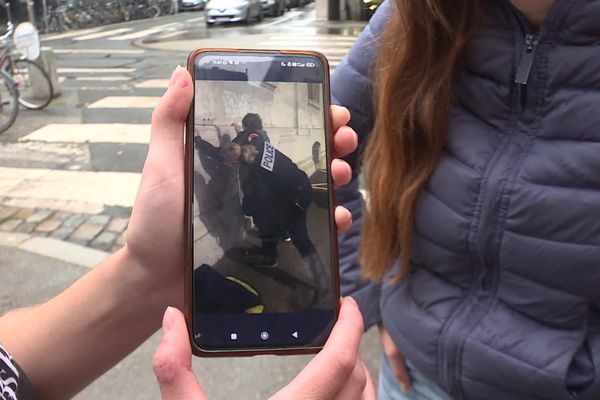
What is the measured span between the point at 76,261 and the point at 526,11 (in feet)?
10.7

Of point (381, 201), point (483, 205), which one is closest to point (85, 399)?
point (381, 201)

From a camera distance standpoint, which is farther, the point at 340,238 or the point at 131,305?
the point at 340,238

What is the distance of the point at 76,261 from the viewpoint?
12.4 feet

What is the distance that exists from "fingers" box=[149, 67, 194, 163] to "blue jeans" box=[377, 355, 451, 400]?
78cm

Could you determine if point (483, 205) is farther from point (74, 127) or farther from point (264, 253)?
point (74, 127)

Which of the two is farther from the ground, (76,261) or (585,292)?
(585,292)

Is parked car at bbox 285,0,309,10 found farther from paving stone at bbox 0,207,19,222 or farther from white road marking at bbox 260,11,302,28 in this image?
paving stone at bbox 0,207,19,222

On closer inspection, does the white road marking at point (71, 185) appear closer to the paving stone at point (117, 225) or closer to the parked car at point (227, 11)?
the paving stone at point (117, 225)

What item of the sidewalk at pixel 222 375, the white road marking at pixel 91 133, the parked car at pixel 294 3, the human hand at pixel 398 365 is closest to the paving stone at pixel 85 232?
the sidewalk at pixel 222 375

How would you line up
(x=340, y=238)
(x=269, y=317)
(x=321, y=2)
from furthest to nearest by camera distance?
(x=321, y=2) < (x=340, y=238) < (x=269, y=317)

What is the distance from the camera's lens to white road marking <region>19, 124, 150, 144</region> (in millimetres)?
6340

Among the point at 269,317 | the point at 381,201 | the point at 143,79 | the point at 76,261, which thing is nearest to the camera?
the point at 269,317

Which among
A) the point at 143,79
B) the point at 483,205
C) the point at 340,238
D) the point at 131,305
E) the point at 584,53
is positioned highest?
the point at 584,53

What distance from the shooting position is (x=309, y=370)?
2.72ft
